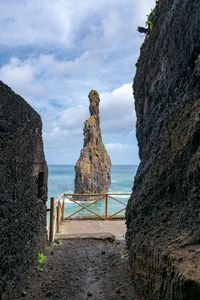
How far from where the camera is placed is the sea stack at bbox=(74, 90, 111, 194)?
1933 inches

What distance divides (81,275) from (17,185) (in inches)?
101

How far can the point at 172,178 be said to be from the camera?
5121 mm

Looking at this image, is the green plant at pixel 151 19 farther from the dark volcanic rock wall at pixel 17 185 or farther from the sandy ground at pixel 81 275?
the sandy ground at pixel 81 275

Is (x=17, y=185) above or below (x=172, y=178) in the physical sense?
below

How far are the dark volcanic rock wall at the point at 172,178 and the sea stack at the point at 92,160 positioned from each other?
4168 centimetres

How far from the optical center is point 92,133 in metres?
52.0

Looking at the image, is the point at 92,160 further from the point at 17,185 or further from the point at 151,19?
the point at 17,185

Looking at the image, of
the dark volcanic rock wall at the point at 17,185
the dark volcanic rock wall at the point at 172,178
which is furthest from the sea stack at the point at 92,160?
the dark volcanic rock wall at the point at 172,178

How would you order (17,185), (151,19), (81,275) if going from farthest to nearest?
1. (151,19)
2. (81,275)
3. (17,185)

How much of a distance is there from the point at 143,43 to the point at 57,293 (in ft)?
23.1

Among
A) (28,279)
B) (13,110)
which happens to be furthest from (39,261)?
(13,110)

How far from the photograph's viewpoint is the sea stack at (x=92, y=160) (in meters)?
49.1

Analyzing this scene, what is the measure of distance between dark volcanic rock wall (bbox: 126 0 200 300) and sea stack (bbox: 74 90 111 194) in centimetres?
4168

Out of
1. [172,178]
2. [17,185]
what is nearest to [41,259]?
[17,185]
